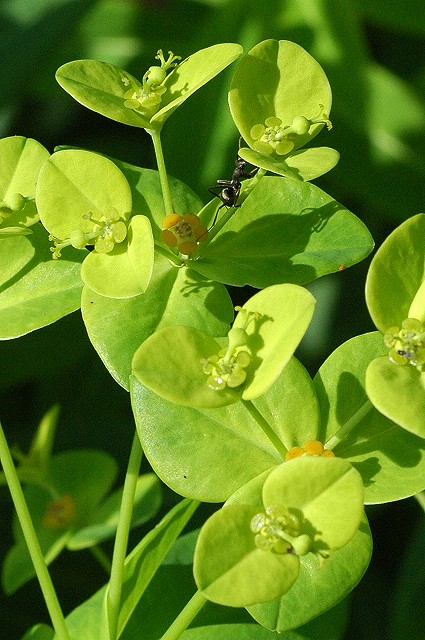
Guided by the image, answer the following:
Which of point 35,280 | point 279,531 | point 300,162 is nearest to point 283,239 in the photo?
point 300,162

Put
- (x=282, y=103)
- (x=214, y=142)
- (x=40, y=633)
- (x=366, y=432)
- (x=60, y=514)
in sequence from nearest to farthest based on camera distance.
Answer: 1. (x=366, y=432)
2. (x=282, y=103)
3. (x=40, y=633)
4. (x=60, y=514)
5. (x=214, y=142)

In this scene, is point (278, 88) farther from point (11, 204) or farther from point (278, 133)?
point (11, 204)

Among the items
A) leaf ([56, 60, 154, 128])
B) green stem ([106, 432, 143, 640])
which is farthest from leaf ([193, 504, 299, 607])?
leaf ([56, 60, 154, 128])

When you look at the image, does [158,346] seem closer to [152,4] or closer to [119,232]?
[119,232]

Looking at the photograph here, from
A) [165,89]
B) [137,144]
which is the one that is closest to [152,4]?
[137,144]

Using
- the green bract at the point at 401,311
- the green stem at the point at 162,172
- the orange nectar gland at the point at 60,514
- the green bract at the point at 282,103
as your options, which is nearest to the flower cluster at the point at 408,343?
the green bract at the point at 401,311

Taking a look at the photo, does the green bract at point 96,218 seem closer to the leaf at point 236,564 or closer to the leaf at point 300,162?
the leaf at point 300,162
